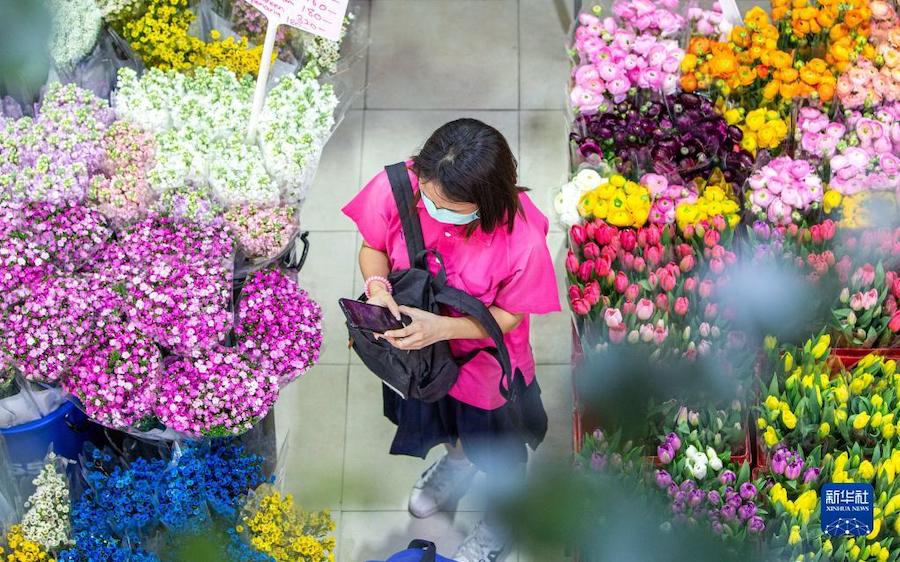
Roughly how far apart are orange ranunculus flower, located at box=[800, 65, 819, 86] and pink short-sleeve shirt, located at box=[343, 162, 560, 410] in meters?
1.07

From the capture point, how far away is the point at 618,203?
2.58m

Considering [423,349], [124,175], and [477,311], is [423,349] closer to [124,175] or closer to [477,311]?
[477,311]

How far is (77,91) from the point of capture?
2.28m

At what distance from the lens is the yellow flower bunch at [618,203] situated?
2.57 m

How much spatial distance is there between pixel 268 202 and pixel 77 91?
0.51 m

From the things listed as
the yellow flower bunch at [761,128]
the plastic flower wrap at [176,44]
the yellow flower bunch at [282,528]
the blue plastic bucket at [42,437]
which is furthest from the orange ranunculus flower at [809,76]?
the blue plastic bucket at [42,437]

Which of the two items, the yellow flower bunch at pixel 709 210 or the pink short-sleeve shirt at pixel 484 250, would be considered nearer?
the pink short-sleeve shirt at pixel 484 250

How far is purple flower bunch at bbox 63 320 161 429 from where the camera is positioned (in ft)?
6.44

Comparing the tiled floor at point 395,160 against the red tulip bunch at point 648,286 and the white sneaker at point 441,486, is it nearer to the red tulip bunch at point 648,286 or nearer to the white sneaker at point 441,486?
the white sneaker at point 441,486

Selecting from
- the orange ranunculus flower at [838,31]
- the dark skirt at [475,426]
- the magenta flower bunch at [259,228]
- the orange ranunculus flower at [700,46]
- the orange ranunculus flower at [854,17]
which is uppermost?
the orange ranunculus flower at [854,17]

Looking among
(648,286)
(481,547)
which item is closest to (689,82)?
(648,286)

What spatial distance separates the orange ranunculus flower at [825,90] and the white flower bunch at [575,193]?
667 millimetres

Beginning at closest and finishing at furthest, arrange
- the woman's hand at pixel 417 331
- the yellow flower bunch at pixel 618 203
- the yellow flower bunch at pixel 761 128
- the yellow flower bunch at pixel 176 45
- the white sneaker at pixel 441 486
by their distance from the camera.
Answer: the woman's hand at pixel 417 331 < the yellow flower bunch at pixel 176 45 < the yellow flower bunch at pixel 618 203 < the yellow flower bunch at pixel 761 128 < the white sneaker at pixel 441 486

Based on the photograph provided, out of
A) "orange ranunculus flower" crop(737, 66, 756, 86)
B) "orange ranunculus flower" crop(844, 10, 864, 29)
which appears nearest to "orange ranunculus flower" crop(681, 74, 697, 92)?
"orange ranunculus flower" crop(737, 66, 756, 86)
